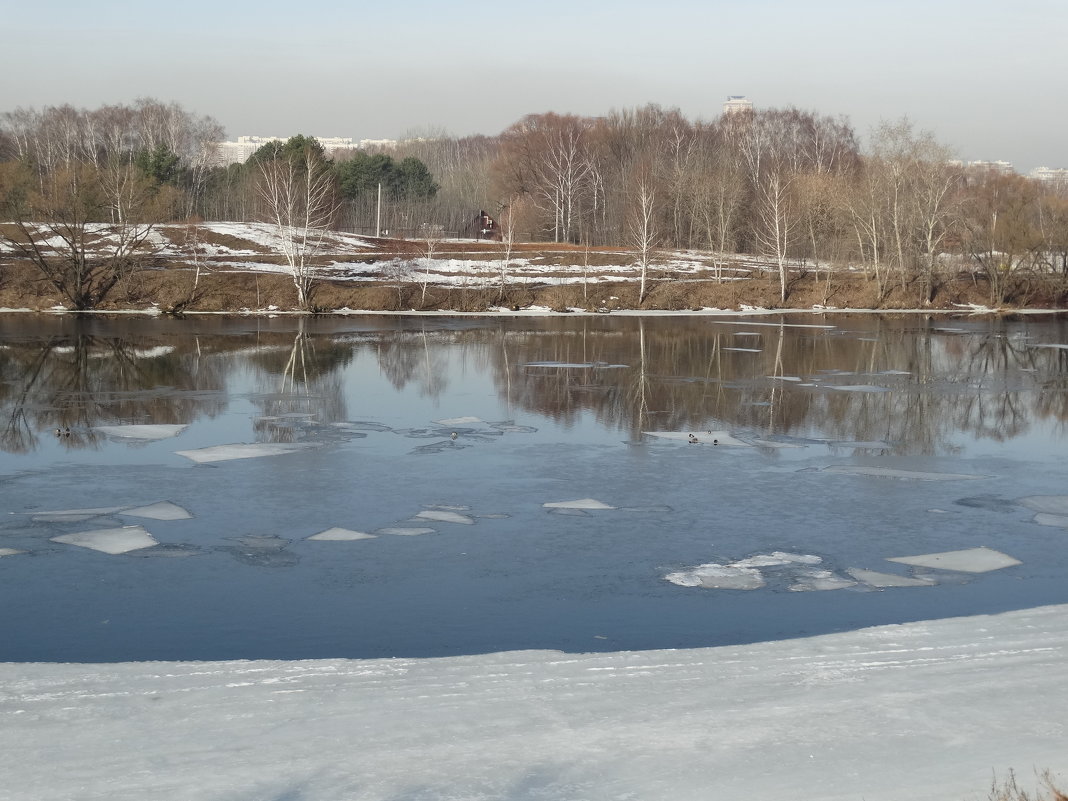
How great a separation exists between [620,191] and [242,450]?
191 ft

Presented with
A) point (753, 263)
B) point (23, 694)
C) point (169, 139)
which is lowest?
point (23, 694)

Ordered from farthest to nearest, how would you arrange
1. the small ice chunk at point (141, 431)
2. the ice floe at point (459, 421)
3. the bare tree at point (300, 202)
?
1. the bare tree at point (300, 202)
2. the ice floe at point (459, 421)
3. the small ice chunk at point (141, 431)

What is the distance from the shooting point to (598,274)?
55219 mm

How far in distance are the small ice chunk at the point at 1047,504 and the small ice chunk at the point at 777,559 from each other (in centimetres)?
351

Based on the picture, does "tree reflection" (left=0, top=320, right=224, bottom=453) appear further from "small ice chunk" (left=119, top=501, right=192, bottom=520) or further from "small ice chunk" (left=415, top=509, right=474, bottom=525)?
"small ice chunk" (left=415, top=509, right=474, bottom=525)

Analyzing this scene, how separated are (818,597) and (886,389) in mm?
14107

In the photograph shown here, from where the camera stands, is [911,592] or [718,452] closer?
[911,592]

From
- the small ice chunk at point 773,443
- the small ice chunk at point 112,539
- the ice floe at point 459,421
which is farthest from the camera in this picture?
the ice floe at point 459,421

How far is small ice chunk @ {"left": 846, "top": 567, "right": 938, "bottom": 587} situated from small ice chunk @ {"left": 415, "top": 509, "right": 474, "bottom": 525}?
3.94m

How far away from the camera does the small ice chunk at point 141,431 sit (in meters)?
16.3

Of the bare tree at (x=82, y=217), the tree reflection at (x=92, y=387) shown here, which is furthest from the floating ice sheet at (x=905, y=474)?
the bare tree at (x=82, y=217)

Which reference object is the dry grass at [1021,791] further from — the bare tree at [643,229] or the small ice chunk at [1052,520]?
the bare tree at [643,229]

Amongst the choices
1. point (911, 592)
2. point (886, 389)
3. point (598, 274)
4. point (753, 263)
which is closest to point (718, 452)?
point (911, 592)

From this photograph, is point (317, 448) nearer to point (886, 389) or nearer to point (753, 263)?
point (886, 389)
